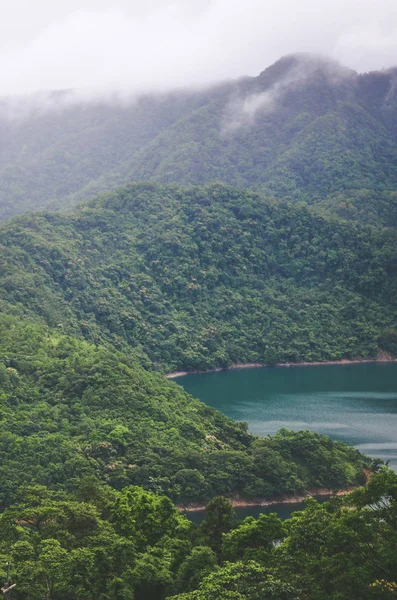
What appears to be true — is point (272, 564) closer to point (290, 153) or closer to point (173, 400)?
point (173, 400)

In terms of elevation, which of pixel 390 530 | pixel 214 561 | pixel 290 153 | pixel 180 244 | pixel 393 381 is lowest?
pixel 393 381

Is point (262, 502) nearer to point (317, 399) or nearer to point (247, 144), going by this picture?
point (317, 399)

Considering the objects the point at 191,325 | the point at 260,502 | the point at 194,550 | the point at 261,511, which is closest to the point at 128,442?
the point at 260,502

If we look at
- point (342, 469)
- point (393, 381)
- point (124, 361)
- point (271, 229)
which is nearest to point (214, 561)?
point (342, 469)

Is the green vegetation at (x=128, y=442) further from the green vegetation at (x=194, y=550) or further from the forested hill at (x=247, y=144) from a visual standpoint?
the forested hill at (x=247, y=144)

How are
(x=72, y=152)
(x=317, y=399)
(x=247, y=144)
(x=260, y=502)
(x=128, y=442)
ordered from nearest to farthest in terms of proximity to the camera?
(x=260, y=502), (x=128, y=442), (x=317, y=399), (x=247, y=144), (x=72, y=152)
